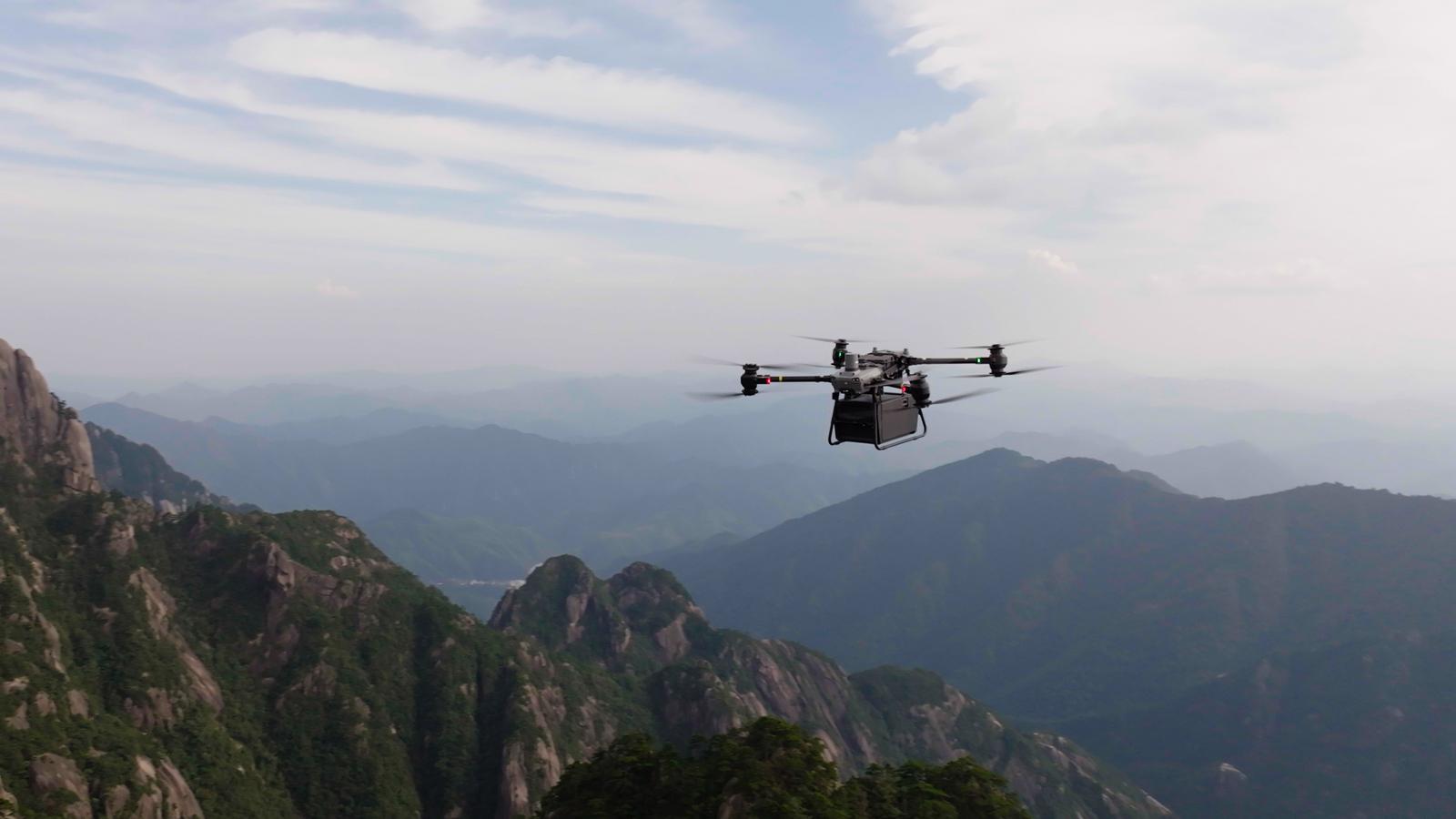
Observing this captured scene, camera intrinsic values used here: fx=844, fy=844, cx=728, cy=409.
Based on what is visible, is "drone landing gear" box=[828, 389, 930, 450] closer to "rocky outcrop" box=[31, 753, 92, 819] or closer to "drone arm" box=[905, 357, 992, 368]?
"drone arm" box=[905, 357, 992, 368]

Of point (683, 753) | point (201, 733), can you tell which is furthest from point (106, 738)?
point (683, 753)

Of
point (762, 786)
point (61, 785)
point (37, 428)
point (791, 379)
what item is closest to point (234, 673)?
point (61, 785)

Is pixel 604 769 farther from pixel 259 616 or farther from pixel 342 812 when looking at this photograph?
pixel 259 616

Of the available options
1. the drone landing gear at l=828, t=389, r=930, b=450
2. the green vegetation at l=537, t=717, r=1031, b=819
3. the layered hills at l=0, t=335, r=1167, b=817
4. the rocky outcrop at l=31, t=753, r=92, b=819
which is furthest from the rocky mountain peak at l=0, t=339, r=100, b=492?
the drone landing gear at l=828, t=389, r=930, b=450

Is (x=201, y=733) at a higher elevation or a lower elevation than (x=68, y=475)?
lower

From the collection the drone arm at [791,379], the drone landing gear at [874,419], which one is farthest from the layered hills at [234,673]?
the drone landing gear at [874,419]

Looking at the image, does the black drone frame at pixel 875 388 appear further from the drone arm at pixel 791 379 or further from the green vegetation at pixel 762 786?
the green vegetation at pixel 762 786
